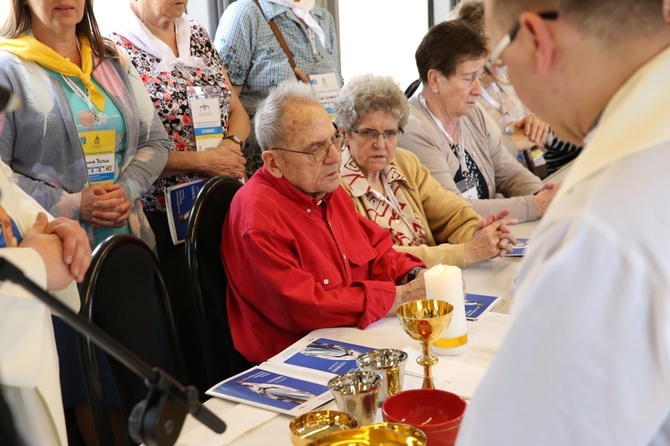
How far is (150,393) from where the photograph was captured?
723mm

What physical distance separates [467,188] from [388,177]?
666 mm

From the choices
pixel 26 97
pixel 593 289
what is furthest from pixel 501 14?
pixel 26 97

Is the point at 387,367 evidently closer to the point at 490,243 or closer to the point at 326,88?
the point at 490,243

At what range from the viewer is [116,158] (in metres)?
2.58

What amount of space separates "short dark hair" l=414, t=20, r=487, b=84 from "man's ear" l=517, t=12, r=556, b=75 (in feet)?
7.94

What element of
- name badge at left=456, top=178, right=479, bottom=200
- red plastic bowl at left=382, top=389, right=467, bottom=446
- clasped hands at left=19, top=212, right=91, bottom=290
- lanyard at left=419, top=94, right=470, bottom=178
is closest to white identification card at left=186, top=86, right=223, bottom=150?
lanyard at left=419, top=94, right=470, bottom=178

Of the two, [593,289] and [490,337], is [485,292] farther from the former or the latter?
[593,289]

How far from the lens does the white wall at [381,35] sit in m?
5.53

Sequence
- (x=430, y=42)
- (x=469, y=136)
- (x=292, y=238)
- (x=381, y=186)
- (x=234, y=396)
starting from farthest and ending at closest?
(x=469, y=136) → (x=430, y=42) → (x=381, y=186) → (x=292, y=238) → (x=234, y=396)

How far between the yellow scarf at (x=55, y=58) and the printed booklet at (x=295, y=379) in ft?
3.98

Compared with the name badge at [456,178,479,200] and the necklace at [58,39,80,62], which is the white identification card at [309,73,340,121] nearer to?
the name badge at [456,178,479,200]

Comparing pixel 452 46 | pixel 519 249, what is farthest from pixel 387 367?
pixel 452 46

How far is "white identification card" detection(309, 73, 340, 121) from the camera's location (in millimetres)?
3504

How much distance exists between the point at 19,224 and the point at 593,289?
4.07 ft
